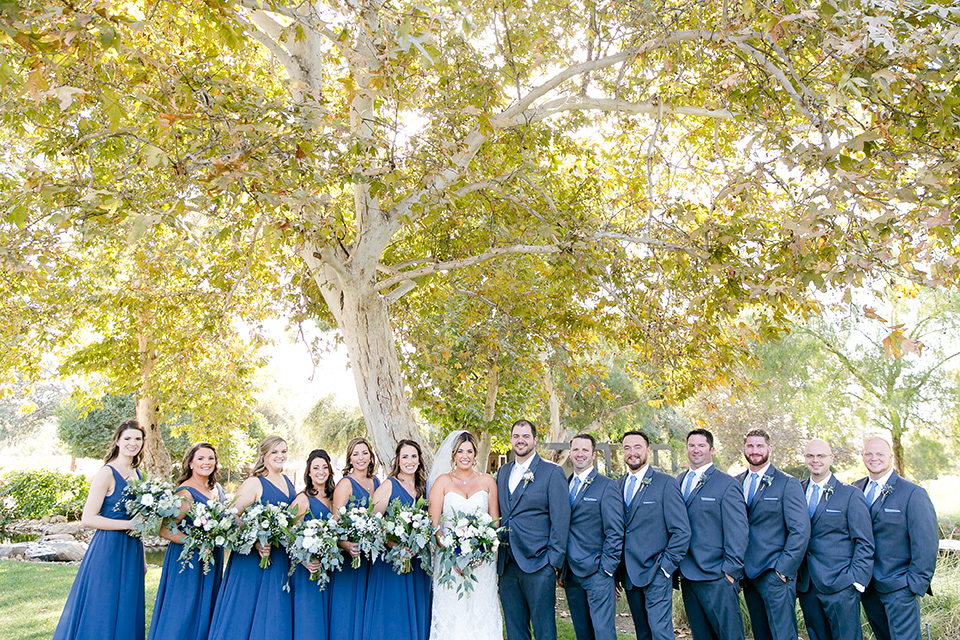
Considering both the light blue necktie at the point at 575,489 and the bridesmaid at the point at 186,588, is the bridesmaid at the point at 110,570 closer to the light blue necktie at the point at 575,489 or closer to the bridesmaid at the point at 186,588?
the bridesmaid at the point at 186,588

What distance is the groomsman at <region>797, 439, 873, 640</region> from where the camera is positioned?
5.49 m

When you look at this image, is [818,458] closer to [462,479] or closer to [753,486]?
[753,486]

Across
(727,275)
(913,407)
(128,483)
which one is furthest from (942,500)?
(128,483)

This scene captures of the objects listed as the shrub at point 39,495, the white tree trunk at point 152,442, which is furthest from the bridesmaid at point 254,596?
the shrub at point 39,495

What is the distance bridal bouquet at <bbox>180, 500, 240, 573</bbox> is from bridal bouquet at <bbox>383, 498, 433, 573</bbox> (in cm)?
124

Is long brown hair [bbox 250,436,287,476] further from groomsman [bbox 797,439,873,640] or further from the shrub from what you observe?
the shrub

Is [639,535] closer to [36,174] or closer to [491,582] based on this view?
[491,582]

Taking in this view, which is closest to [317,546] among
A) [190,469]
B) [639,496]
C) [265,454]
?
[265,454]

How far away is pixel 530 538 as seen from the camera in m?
5.86

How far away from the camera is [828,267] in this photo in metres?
5.61

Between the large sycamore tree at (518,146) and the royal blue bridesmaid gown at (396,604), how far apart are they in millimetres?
2380

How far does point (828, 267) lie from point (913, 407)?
18.2m

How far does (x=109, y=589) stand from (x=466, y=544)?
9.84 feet

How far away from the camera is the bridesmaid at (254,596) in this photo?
5586 millimetres
